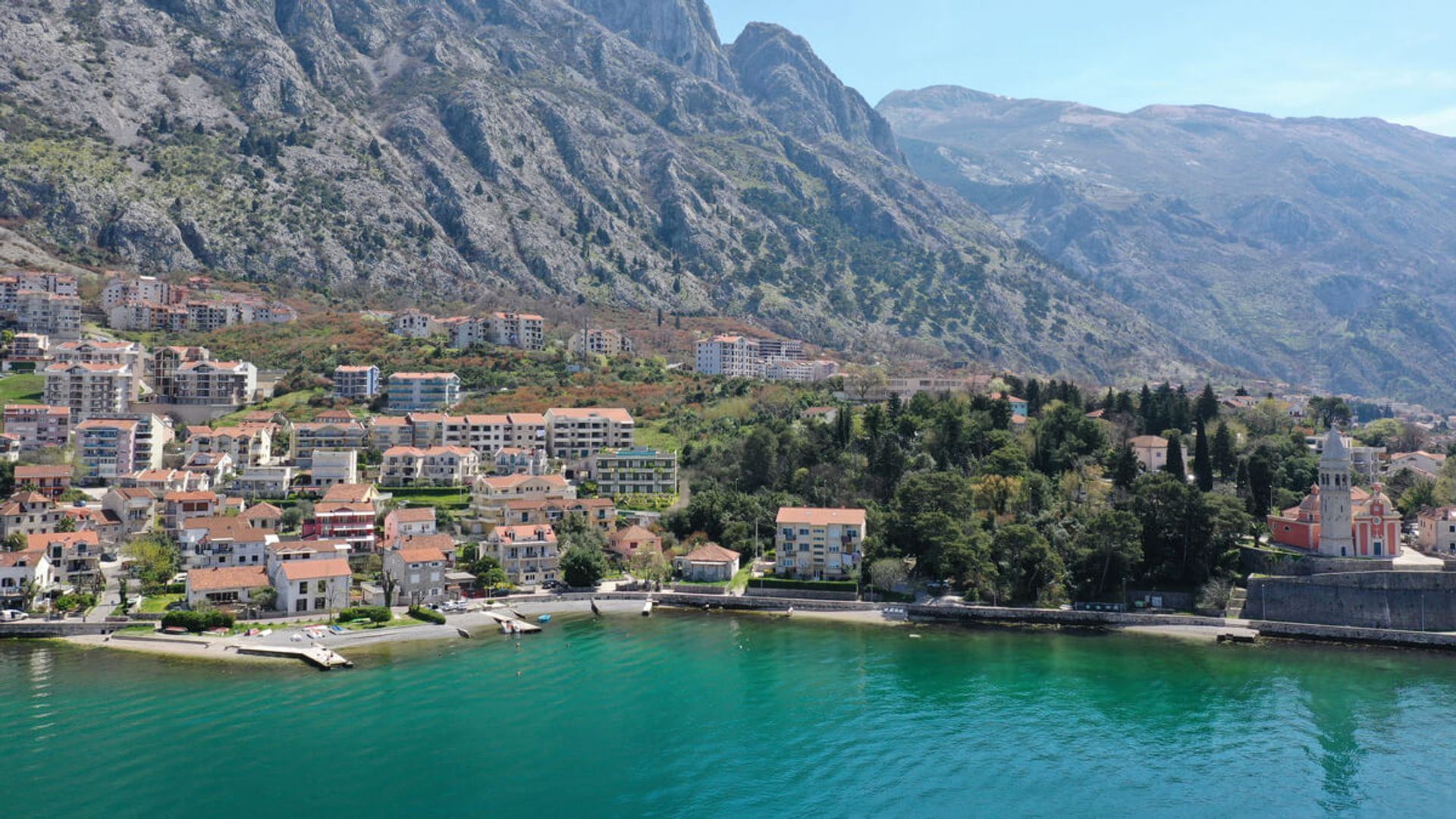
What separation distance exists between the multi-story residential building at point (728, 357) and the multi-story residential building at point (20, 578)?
8875 cm

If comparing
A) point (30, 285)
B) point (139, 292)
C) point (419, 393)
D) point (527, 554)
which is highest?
point (139, 292)

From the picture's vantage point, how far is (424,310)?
465 ft

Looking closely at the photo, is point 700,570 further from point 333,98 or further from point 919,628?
point 333,98

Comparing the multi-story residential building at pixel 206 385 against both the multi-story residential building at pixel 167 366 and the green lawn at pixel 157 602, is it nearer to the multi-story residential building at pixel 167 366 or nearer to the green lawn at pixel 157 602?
the multi-story residential building at pixel 167 366

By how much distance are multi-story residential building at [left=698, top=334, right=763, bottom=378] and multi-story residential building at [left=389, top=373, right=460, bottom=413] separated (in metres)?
43.9

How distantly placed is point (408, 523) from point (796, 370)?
82.6 meters

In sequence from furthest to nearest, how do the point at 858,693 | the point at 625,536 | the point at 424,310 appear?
the point at 424,310, the point at 625,536, the point at 858,693

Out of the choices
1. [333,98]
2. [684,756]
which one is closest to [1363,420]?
[684,756]

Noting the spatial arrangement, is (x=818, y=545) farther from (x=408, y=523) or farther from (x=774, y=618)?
(x=408, y=523)

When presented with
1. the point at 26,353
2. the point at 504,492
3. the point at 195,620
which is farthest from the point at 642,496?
the point at 26,353

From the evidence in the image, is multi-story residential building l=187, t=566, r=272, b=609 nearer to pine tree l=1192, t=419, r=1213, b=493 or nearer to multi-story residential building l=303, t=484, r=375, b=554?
multi-story residential building l=303, t=484, r=375, b=554

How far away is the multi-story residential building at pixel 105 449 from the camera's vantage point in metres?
78.1

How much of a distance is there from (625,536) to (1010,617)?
87.8 ft

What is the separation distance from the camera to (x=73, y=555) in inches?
2349
